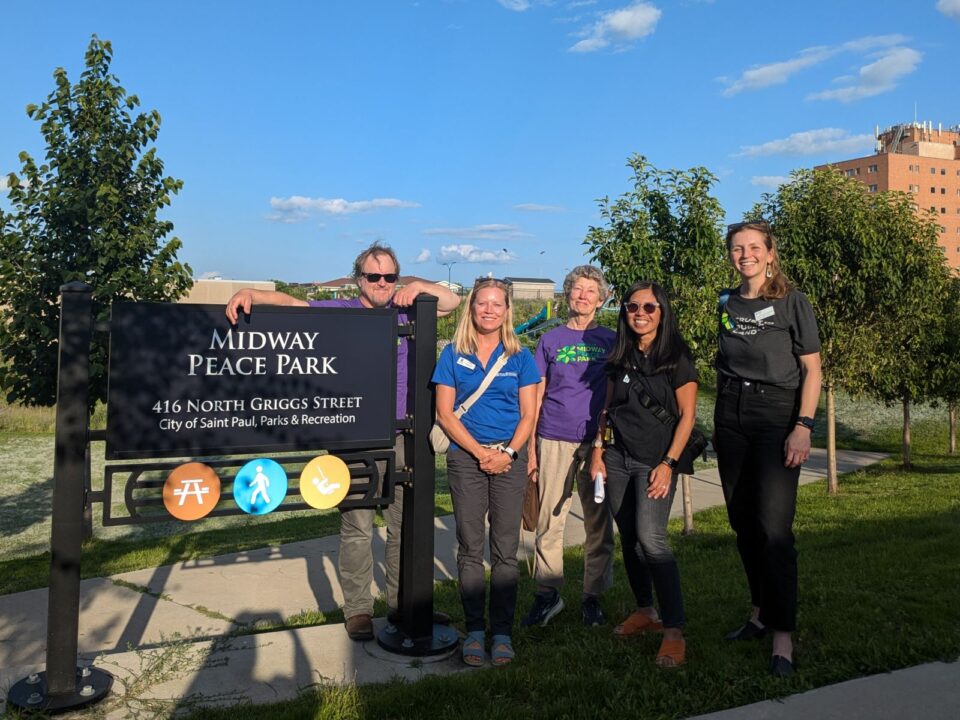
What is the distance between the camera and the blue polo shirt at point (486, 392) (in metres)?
4.07

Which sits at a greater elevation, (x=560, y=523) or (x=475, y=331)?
(x=475, y=331)

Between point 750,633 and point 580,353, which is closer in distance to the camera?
point 750,633

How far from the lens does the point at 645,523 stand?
3.86 m

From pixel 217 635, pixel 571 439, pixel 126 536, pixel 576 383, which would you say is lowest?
pixel 126 536

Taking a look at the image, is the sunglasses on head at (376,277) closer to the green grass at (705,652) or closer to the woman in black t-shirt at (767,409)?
the woman in black t-shirt at (767,409)

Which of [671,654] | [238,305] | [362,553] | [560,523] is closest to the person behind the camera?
[671,654]

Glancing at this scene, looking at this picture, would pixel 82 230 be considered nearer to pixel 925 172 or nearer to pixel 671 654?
pixel 671 654

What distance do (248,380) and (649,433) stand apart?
6.47 feet

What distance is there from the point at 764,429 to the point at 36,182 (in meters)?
7.89

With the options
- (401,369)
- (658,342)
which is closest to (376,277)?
(401,369)

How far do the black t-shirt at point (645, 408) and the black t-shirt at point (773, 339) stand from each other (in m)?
0.27

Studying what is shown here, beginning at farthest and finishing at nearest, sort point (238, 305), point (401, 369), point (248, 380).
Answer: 1. point (401, 369)
2. point (248, 380)
3. point (238, 305)

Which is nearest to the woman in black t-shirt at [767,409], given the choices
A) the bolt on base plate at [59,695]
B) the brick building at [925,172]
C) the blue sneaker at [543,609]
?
the blue sneaker at [543,609]

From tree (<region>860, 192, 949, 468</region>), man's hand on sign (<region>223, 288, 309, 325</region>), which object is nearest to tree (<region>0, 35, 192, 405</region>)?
man's hand on sign (<region>223, 288, 309, 325</region>)
